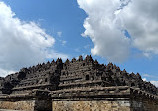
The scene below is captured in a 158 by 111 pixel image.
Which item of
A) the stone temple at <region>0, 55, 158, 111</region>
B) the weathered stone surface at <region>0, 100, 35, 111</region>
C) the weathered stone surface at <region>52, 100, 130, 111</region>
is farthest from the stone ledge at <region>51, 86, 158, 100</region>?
the weathered stone surface at <region>0, 100, 35, 111</region>

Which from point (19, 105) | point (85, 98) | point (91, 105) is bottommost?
point (19, 105)

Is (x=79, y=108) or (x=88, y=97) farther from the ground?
(x=88, y=97)

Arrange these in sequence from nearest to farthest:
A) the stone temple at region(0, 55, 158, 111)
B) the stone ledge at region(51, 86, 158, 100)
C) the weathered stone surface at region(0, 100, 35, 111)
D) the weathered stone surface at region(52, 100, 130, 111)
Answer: the weathered stone surface at region(52, 100, 130, 111)
the stone ledge at region(51, 86, 158, 100)
the stone temple at region(0, 55, 158, 111)
the weathered stone surface at region(0, 100, 35, 111)

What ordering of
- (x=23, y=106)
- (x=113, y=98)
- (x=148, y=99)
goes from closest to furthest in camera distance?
(x=113, y=98) < (x=148, y=99) < (x=23, y=106)

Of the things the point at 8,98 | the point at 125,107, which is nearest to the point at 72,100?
the point at 125,107

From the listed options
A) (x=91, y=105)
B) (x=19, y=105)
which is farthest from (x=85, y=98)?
(x=19, y=105)

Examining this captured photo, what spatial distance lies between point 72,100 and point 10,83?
41.9m

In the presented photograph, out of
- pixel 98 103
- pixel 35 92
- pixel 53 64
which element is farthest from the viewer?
pixel 53 64

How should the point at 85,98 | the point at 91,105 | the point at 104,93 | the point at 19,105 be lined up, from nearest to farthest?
the point at 104,93
the point at 91,105
the point at 85,98
the point at 19,105

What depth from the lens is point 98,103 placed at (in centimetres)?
1281

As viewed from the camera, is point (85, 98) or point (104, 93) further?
point (85, 98)

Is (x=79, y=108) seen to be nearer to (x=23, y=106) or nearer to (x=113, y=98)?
(x=113, y=98)

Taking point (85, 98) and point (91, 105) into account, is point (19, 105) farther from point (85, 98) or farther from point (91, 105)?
point (91, 105)

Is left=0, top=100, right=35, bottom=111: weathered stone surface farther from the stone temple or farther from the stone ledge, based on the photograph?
the stone ledge
